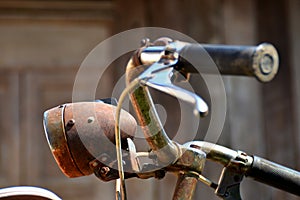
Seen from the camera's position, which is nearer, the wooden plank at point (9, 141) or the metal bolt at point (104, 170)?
the metal bolt at point (104, 170)

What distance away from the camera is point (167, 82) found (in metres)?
1.03

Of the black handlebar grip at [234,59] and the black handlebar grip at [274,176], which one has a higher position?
the black handlebar grip at [234,59]

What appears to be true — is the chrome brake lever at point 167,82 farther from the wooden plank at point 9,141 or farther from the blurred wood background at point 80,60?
the wooden plank at point 9,141

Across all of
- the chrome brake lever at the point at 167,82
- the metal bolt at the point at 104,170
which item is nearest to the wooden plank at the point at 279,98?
the metal bolt at the point at 104,170

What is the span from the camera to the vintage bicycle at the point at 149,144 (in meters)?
1.10

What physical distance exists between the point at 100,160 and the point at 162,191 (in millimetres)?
2062

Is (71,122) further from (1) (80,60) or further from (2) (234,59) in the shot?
(1) (80,60)

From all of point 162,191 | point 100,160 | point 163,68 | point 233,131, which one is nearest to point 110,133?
point 100,160

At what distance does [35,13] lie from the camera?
3.57 metres

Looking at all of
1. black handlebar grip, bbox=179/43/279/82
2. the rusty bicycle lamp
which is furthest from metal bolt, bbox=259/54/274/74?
the rusty bicycle lamp

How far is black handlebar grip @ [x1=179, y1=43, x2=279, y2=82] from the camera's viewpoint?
3.33ft

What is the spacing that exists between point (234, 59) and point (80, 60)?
2.62m

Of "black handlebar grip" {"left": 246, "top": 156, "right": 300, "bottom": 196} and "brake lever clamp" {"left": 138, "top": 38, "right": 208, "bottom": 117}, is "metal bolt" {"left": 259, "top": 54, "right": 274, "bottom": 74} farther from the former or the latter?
"black handlebar grip" {"left": 246, "top": 156, "right": 300, "bottom": 196}

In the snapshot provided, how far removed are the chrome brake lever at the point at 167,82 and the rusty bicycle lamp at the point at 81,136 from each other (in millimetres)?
164
